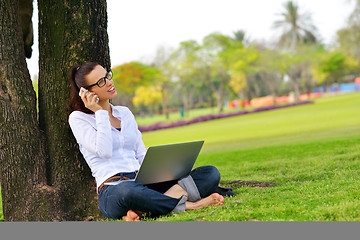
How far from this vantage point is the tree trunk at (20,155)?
3.60 metres

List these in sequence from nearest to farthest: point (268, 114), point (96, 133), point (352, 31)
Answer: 1. point (96, 133)
2. point (268, 114)
3. point (352, 31)

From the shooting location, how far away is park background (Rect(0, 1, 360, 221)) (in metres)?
3.21

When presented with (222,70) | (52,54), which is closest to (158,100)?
(222,70)

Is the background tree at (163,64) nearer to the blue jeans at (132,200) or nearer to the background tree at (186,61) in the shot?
the background tree at (186,61)

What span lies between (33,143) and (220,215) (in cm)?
179

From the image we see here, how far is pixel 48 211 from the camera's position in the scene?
11.7ft

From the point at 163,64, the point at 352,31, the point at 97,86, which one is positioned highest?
the point at 352,31

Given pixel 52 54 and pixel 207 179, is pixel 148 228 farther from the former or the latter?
pixel 52 54

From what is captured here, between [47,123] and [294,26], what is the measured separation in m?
52.3

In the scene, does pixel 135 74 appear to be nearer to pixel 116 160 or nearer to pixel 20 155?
pixel 20 155

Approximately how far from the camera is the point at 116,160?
308cm

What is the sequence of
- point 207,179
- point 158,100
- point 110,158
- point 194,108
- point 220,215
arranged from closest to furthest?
point 220,215 → point 110,158 → point 207,179 → point 158,100 → point 194,108

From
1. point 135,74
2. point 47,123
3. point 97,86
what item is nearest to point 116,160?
point 97,86

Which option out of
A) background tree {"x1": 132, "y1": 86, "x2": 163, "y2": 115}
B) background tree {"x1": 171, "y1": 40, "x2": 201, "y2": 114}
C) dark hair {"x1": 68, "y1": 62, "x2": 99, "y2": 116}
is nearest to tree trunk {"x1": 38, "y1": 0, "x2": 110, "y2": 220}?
dark hair {"x1": 68, "y1": 62, "x2": 99, "y2": 116}
